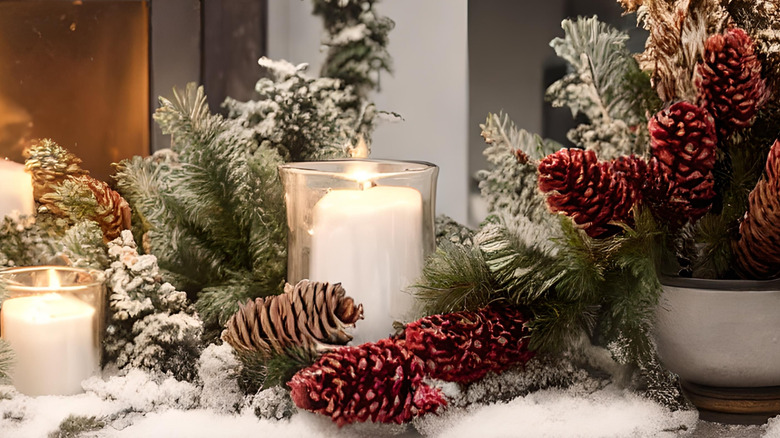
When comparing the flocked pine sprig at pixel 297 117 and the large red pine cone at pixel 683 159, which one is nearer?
the large red pine cone at pixel 683 159

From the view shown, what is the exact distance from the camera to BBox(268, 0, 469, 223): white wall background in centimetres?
81

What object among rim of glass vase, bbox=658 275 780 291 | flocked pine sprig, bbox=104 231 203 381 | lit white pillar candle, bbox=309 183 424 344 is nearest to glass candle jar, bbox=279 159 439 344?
lit white pillar candle, bbox=309 183 424 344

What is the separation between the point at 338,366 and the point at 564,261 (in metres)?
0.19

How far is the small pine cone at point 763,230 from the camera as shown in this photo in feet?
1.66

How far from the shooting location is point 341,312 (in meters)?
0.55

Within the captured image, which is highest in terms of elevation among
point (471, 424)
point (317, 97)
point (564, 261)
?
point (317, 97)

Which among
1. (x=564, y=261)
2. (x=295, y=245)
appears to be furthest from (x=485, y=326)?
(x=295, y=245)

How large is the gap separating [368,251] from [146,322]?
0.19m

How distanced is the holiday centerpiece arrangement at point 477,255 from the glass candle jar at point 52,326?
0.01m

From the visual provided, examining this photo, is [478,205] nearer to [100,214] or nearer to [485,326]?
[485,326]

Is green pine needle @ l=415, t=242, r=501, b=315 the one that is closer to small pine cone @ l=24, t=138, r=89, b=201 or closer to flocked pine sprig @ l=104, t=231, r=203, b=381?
flocked pine sprig @ l=104, t=231, r=203, b=381

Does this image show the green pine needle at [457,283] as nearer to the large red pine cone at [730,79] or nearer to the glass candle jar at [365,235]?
the glass candle jar at [365,235]

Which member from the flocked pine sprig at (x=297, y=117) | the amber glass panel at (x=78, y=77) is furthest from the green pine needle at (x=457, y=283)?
the amber glass panel at (x=78, y=77)

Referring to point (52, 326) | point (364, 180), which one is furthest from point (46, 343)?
point (364, 180)
